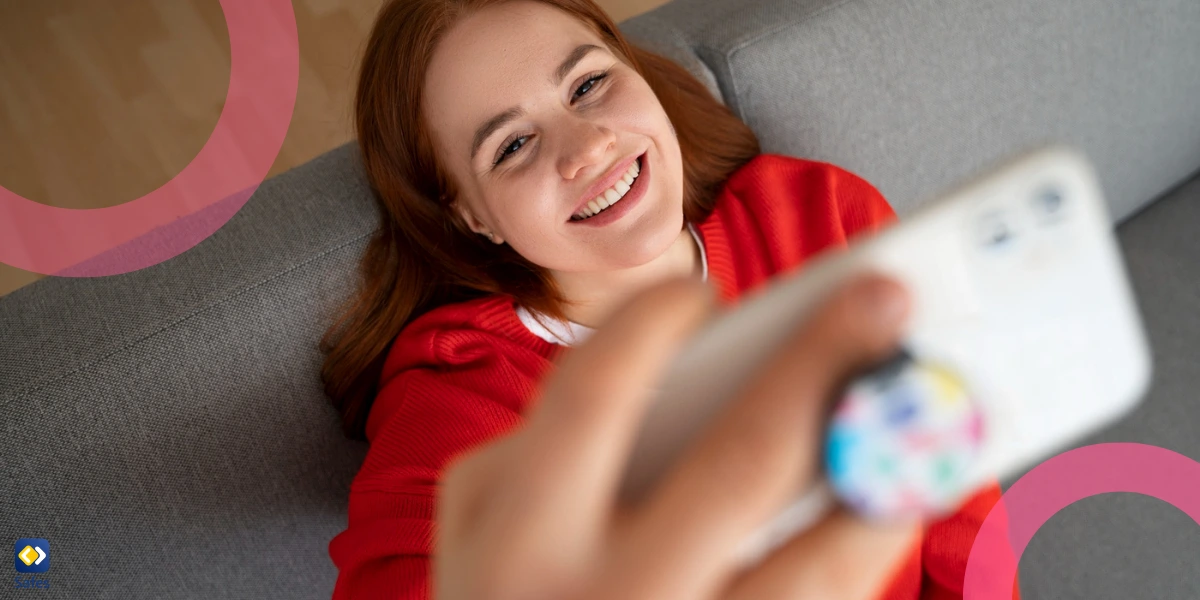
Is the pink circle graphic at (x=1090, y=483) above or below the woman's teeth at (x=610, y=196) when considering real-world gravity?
below

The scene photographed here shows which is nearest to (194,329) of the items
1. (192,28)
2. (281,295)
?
(281,295)

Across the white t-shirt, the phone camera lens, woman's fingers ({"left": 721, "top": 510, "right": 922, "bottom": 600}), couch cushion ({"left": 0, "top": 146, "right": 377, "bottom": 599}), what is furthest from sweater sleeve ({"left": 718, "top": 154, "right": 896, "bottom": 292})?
woman's fingers ({"left": 721, "top": 510, "right": 922, "bottom": 600})

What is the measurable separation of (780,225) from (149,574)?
0.79m

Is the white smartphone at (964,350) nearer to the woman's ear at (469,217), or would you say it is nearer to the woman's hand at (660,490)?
the woman's hand at (660,490)

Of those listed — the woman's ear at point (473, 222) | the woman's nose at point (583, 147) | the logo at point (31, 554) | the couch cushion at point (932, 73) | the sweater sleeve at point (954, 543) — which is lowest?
the sweater sleeve at point (954, 543)

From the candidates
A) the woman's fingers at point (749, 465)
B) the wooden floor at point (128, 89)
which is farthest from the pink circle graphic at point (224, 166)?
the woman's fingers at point (749, 465)

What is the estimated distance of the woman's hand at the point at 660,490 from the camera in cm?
22

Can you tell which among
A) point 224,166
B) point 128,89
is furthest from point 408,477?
point 128,89

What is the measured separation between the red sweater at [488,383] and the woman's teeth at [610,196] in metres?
0.16

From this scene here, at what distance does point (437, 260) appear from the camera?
950 mm

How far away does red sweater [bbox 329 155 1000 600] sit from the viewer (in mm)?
736

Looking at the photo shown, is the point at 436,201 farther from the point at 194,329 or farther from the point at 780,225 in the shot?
the point at 780,225

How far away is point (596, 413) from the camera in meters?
0.22

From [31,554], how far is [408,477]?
0.36 metres
